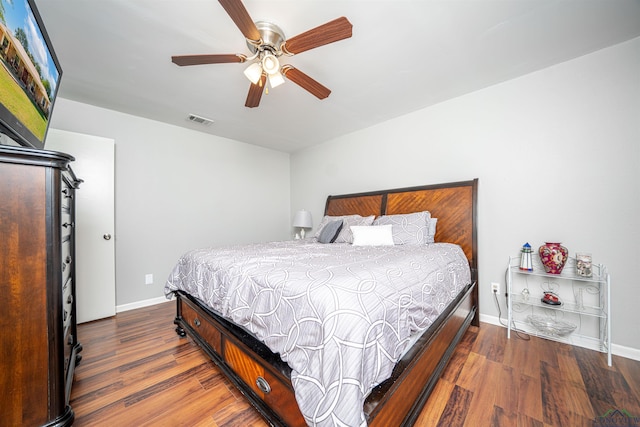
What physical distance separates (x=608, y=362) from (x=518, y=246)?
1.00 meters

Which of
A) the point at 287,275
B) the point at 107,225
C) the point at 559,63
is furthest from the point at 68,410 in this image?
the point at 559,63

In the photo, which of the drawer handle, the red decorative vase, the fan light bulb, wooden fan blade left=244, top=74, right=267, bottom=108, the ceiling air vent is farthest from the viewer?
the ceiling air vent

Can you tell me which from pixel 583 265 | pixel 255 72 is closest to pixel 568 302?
pixel 583 265

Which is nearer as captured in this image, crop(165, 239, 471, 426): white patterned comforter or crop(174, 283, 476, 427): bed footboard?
crop(165, 239, 471, 426): white patterned comforter

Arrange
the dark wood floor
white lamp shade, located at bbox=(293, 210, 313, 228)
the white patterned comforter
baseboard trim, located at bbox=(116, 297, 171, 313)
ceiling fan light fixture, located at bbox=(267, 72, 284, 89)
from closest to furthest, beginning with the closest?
the white patterned comforter → the dark wood floor → ceiling fan light fixture, located at bbox=(267, 72, 284, 89) → baseboard trim, located at bbox=(116, 297, 171, 313) → white lamp shade, located at bbox=(293, 210, 313, 228)

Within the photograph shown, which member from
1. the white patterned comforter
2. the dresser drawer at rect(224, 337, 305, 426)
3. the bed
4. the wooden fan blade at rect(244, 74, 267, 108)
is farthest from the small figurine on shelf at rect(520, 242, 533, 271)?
the wooden fan blade at rect(244, 74, 267, 108)

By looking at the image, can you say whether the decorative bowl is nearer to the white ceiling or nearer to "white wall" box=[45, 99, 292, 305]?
the white ceiling

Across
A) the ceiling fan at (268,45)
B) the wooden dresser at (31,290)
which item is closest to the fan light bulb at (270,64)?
the ceiling fan at (268,45)

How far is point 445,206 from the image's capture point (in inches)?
105

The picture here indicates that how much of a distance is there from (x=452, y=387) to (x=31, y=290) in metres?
2.26

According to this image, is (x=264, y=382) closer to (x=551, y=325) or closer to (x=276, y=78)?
(x=276, y=78)

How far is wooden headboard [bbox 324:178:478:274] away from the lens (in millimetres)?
2492

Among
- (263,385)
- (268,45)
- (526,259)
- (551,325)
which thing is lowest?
(551,325)

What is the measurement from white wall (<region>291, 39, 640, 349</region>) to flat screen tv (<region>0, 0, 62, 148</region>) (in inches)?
130
